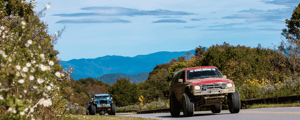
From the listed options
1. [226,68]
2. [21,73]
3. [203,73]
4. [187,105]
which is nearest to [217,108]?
[203,73]

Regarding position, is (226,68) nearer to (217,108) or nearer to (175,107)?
(217,108)

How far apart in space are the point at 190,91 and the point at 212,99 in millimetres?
883

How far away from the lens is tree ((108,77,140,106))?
2493 inches

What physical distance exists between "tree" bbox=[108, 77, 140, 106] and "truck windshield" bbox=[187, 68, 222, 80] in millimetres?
49455

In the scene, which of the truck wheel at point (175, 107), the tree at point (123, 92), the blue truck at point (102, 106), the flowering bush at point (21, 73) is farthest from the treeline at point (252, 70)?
the flowering bush at point (21, 73)

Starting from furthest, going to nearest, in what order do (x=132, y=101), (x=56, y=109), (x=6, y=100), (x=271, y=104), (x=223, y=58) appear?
(x=132, y=101) < (x=223, y=58) < (x=271, y=104) < (x=56, y=109) < (x=6, y=100)

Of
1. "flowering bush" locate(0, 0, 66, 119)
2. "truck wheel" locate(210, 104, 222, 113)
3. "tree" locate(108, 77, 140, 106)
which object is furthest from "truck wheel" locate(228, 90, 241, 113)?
"tree" locate(108, 77, 140, 106)

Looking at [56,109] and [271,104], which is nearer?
[56,109]

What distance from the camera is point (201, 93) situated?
12.6 metres

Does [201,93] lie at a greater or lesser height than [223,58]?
lesser

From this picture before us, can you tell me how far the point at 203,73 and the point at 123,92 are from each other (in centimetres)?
5047

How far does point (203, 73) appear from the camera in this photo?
14336mm

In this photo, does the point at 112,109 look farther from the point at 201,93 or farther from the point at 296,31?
the point at 296,31

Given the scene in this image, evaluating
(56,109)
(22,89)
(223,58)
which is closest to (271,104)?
(56,109)
